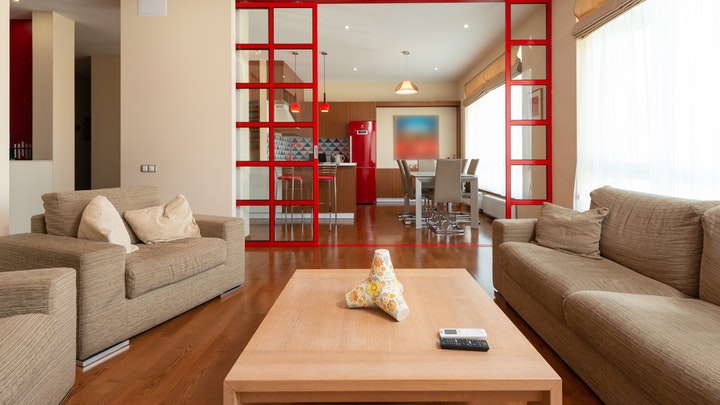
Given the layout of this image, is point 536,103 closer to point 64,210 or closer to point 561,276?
point 561,276

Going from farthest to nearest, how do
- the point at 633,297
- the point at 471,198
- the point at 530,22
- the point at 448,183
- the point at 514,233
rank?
the point at 471,198, the point at 448,183, the point at 530,22, the point at 514,233, the point at 633,297

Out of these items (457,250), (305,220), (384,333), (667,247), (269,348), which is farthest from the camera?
(305,220)

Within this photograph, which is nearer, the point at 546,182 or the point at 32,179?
the point at 546,182

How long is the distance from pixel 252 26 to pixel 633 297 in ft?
15.5

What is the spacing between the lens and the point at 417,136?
37.3 ft

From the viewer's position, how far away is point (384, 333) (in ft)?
5.43

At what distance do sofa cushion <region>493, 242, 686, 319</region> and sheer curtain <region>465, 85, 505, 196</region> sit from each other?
4969 millimetres

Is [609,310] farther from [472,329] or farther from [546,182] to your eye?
[546,182]

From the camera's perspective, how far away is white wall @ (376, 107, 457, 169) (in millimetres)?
11312

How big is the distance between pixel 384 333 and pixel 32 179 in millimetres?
5858

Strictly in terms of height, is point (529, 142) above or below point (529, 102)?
below

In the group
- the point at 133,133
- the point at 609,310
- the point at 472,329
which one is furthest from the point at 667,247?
the point at 133,133

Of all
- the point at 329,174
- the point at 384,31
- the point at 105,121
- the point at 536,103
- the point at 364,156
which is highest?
the point at 384,31

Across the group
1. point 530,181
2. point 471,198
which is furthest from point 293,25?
point 471,198
